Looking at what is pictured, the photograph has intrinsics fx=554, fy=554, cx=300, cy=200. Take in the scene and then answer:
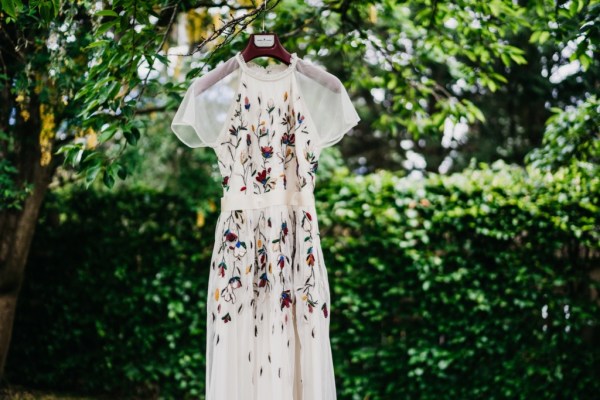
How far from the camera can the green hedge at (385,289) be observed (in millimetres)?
3824

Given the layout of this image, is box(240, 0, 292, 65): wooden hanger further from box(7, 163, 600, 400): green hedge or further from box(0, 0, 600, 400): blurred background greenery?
box(7, 163, 600, 400): green hedge

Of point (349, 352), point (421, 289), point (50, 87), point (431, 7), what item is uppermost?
point (431, 7)

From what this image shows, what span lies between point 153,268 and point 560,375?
307 centimetres

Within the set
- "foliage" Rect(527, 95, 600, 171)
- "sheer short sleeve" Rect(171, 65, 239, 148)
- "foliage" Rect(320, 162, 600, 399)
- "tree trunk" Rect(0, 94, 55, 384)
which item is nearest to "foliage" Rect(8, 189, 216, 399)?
"tree trunk" Rect(0, 94, 55, 384)

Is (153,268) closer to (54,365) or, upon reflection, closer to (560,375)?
(54,365)

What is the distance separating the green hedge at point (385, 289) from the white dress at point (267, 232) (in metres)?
1.94

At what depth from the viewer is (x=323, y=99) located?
230 centimetres

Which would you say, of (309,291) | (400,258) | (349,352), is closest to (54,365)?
(349,352)

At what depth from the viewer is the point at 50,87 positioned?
3.28 metres

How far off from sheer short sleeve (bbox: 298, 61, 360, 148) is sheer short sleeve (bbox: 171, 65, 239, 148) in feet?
1.05

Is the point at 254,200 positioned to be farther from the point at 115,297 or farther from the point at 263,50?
the point at 115,297

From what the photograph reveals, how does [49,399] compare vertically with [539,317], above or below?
below

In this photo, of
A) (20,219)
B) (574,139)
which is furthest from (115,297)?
(574,139)

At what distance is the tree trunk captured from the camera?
11.8 ft
